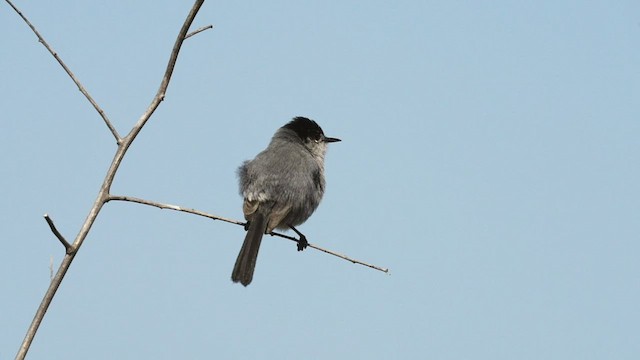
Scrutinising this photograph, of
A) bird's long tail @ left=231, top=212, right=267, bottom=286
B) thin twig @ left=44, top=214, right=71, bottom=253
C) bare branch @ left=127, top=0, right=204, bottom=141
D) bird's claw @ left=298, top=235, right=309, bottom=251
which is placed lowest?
thin twig @ left=44, top=214, right=71, bottom=253

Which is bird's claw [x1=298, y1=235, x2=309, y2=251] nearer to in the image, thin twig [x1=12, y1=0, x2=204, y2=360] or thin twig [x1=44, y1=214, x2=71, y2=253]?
thin twig [x1=12, y1=0, x2=204, y2=360]

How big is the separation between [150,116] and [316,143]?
5.51 m

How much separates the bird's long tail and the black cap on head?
160 centimetres

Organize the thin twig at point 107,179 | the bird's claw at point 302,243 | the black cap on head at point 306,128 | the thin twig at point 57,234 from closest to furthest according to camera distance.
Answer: the thin twig at point 107,179
the thin twig at point 57,234
the bird's claw at point 302,243
the black cap on head at point 306,128

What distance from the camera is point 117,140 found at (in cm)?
301

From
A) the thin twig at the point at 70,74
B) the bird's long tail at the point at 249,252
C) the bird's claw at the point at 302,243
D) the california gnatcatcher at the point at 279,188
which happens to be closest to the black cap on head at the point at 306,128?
the california gnatcatcher at the point at 279,188

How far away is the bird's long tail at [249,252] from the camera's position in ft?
18.3

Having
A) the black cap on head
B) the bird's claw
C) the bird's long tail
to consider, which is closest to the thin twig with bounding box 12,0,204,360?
the bird's long tail

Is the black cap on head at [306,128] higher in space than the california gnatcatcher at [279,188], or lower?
higher

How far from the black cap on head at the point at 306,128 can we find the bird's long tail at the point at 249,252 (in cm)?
160

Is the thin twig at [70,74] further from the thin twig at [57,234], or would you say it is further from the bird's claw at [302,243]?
the bird's claw at [302,243]

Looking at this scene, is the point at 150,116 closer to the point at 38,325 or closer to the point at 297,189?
the point at 38,325

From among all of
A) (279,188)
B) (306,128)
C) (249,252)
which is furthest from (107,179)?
(306,128)

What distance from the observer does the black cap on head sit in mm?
8297
